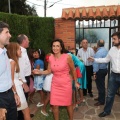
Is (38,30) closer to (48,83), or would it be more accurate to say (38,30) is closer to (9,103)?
(48,83)

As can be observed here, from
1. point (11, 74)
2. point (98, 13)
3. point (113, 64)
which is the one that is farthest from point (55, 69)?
point (98, 13)

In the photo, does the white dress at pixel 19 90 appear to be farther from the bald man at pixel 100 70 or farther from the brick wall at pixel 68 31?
the brick wall at pixel 68 31

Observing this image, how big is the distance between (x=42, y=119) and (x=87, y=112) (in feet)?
3.75

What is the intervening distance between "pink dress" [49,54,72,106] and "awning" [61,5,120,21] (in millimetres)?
2945

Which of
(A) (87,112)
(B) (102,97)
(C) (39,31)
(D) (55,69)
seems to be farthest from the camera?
(C) (39,31)

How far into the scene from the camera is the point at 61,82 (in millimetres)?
3969

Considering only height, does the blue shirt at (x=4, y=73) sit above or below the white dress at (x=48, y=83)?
above

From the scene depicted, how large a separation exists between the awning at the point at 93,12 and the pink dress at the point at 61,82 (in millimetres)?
2945

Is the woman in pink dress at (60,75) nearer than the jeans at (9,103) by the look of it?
No

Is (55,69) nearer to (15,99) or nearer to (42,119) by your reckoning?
(15,99)

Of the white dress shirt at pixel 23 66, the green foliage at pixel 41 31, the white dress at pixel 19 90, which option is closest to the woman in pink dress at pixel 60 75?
the white dress shirt at pixel 23 66

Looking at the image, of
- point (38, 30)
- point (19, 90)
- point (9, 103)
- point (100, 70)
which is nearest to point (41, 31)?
point (38, 30)

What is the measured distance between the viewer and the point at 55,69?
3.95 meters

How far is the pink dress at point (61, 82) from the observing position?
3922 millimetres
